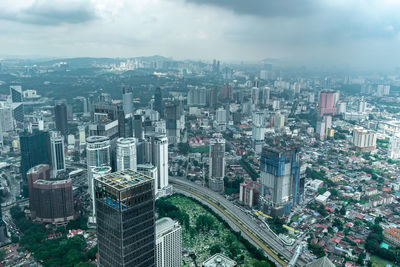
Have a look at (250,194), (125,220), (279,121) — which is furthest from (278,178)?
(279,121)

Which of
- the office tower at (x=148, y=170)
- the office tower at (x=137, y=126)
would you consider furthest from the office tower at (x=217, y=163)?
the office tower at (x=137, y=126)

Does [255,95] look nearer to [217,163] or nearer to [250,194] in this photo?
[217,163]

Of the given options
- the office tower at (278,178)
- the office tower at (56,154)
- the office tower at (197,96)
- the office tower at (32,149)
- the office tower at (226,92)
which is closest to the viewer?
the office tower at (278,178)

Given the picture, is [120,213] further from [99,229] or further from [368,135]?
[368,135]

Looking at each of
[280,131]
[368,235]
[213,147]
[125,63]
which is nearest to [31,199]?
[213,147]

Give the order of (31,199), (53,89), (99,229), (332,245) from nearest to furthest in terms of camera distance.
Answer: (99,229)
(332,245)
(31,199)
(53,89)

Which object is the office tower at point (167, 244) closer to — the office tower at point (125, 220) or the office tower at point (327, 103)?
the office tower at point (125, 220)
